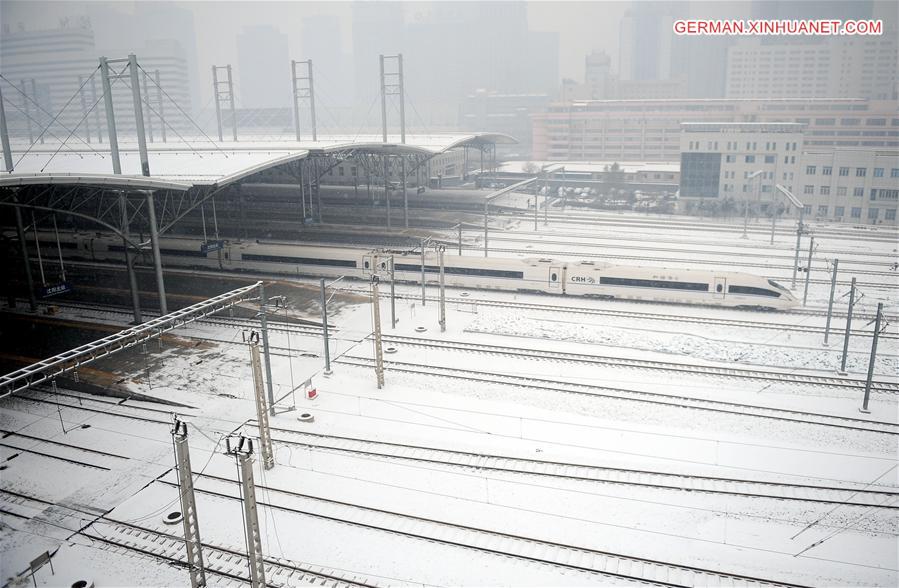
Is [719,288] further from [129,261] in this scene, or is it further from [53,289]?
[53,289]

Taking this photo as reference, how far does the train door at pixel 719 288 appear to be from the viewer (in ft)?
99.7

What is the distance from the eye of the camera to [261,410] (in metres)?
17.0

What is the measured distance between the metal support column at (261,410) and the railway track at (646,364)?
9790 mm

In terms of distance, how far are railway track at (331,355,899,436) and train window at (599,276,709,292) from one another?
10.5 meters

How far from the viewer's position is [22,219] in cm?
3312

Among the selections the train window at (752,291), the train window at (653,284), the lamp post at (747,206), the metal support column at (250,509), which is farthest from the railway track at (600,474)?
the lamp post at (747,206)

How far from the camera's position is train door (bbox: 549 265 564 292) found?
1294 inches

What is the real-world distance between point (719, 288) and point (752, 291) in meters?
1.43

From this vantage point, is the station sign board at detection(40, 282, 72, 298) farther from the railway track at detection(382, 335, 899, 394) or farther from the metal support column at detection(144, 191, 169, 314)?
the railway track at detection(382, 335, 899, 394)

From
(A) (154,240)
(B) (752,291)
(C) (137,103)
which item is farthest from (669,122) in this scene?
(A) (154,240)

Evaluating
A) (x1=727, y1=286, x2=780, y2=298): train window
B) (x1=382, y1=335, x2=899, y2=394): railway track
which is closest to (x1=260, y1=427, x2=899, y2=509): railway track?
(x1=382, y1=335, x2=899, y2=394): railway track

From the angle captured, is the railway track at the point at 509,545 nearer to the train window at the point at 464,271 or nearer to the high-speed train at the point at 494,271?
the high-speed train at the point at 494,271

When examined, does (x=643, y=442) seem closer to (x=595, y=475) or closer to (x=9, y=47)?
(x=595, y=475)

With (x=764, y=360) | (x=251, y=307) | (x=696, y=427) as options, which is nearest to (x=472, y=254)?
(x=251, y=307)
